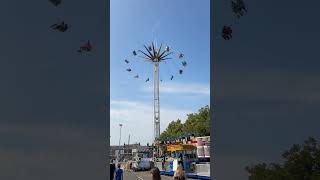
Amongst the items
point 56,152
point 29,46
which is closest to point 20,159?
point 56,152

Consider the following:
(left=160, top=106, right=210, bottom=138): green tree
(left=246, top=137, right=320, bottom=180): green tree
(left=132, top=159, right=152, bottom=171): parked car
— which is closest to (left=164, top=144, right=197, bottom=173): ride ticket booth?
(left=132, top=159, right=152, bottom=171): parked car

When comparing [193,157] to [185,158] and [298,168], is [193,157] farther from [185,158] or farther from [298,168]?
[298,168]

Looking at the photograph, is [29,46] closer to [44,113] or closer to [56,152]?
[44,113]

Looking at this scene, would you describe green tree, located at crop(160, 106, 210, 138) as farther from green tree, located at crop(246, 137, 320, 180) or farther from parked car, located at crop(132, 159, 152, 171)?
green tree, located at crop(246, 137, 320, 180)

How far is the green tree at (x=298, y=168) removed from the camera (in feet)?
17.4

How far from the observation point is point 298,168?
534 centimetres

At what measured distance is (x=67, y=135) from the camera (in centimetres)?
642

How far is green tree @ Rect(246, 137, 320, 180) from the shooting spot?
17.4 ft

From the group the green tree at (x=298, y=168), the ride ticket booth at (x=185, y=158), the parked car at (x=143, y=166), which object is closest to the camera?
the green tree at (x=298, y=168)

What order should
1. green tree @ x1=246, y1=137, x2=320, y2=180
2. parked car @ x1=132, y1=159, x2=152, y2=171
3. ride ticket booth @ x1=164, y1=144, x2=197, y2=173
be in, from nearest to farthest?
green tree @ x1=246, y1=137, x2=320, y2=180
ride ticket booth @ x1=164, y1=144, x2=197, y2=173
parked car @ x1=132, y1=159, x2=152, y2=171

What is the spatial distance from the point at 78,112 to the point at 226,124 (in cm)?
197

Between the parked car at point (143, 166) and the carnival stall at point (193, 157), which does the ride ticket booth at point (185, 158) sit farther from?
the parked car at point (143, 166)

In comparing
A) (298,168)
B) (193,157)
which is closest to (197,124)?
(193,157)

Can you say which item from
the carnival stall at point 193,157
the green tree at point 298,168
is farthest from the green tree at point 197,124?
the green tree at point 298,168
